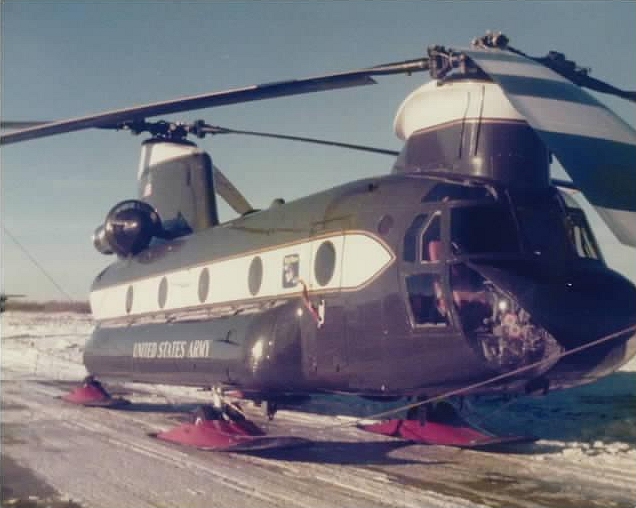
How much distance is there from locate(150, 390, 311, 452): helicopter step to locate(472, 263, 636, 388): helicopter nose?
3.32m

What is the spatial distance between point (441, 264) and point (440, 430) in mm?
3503

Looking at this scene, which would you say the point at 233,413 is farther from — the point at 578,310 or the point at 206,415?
the point at 578,310

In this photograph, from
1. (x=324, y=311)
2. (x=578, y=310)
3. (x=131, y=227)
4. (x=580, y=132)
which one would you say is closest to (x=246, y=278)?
(x=324, y=311)

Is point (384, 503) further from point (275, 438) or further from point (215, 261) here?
point (215, 261)

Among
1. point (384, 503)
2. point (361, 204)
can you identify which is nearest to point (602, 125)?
point (361, 204)

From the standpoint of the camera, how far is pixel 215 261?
30.3 feet

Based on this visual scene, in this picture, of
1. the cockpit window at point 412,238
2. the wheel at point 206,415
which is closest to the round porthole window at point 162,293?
the wheel at point 206,415

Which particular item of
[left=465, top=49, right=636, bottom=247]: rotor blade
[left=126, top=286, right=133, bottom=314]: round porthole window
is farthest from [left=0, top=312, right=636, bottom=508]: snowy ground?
[left=465, top=49, right=636, bottom=247]: rotor blade

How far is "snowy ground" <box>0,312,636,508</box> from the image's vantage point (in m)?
6.08

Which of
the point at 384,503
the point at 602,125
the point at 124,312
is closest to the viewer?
the point at 602,125

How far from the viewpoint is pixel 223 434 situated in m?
8.26

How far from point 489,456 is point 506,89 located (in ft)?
15.3

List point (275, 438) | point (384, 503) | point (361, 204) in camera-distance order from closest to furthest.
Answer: point (384, 503) < point (361, 204) < point (275, 438)

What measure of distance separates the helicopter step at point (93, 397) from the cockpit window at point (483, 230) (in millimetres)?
8205
